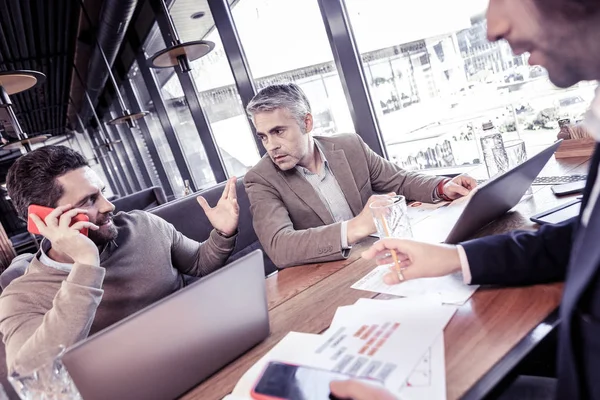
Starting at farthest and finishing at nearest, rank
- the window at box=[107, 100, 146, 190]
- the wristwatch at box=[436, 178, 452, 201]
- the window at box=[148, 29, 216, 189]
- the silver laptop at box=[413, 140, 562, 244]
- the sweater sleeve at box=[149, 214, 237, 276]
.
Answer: the window at box=[107, 100, 146, 190] → the window at box=[148, 29, 216, 189] → the sweater sleeve at box=[149, 214, 237, 276] → the wristwatch at box=[436, 178, 452, 201] → the silver laptop at box=[413, 140, 562, 244]

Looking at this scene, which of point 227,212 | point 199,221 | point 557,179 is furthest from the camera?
point 199,221

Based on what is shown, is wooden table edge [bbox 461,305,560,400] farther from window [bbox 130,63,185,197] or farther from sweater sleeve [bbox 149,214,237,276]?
window [bbox 130,63,185,197]

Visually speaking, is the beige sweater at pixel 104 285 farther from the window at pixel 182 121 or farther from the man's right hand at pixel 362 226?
the window at pixel 182 121

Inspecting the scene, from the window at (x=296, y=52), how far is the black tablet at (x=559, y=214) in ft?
6.05

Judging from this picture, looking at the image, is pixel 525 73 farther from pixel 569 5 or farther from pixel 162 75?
pixel 162 75

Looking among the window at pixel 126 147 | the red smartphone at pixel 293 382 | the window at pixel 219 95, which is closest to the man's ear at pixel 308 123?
the red smartphone at pixel 293 382

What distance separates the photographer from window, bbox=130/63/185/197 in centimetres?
585

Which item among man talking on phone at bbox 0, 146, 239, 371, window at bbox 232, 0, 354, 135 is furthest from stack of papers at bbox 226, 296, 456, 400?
window at bbox 232, 0, 354, 135

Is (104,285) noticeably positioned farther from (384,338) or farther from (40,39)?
(40,39)

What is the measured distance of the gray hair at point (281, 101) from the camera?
1.78 meters

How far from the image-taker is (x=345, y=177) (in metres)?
1.87

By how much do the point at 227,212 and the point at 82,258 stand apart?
60 centimetres

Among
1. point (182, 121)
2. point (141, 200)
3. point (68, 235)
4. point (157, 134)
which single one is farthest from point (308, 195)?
point (157, 134)

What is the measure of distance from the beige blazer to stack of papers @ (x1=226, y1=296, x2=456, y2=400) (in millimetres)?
432
